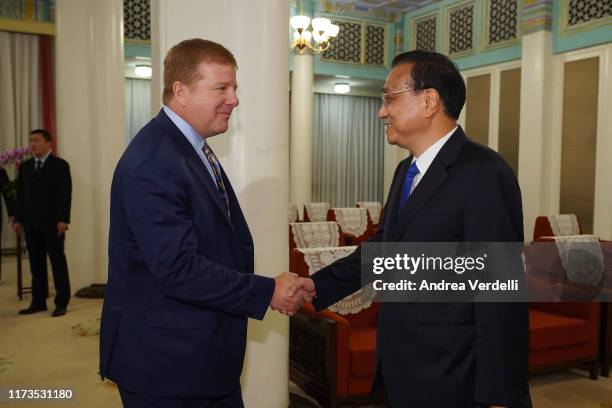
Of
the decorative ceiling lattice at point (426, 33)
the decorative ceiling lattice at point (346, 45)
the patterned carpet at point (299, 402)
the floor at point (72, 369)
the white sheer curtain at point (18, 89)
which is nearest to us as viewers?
the patterned carpet at point (299, 402)

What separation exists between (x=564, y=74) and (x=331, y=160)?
5.22m

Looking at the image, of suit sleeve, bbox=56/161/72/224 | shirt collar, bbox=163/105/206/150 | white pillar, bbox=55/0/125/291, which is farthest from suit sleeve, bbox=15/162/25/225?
shirt collar, bbox=163/105/206/150

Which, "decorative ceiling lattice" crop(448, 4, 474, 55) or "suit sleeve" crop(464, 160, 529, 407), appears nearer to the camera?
"suit sleeve" crop(464, 160, 529, 407)

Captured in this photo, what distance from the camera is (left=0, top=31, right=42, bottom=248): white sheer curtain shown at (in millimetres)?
9312

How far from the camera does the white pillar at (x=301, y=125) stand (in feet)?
32.5

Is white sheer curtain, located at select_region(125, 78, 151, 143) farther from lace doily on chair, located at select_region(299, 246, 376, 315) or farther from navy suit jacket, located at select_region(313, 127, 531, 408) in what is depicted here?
navy suit jacket, located at select_region(313, 127, 531, 408)

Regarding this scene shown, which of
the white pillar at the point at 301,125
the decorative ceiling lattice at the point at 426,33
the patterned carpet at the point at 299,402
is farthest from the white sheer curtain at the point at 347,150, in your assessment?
the patterned carpet at the point at 299,402

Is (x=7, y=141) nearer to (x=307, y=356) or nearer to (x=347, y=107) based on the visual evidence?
(x=347, y=107)

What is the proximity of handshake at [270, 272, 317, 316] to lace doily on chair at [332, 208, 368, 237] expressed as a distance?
546cm

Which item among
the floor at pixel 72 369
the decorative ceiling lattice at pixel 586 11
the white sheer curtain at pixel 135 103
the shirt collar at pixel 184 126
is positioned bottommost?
the floor at pixel 72 369

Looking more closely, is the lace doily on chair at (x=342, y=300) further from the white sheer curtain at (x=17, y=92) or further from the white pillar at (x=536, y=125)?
the white sheer curtain at (x=17, y=92)

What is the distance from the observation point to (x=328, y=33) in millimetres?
8141

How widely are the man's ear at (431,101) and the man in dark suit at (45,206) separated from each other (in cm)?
465

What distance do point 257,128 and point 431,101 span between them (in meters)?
1.28
